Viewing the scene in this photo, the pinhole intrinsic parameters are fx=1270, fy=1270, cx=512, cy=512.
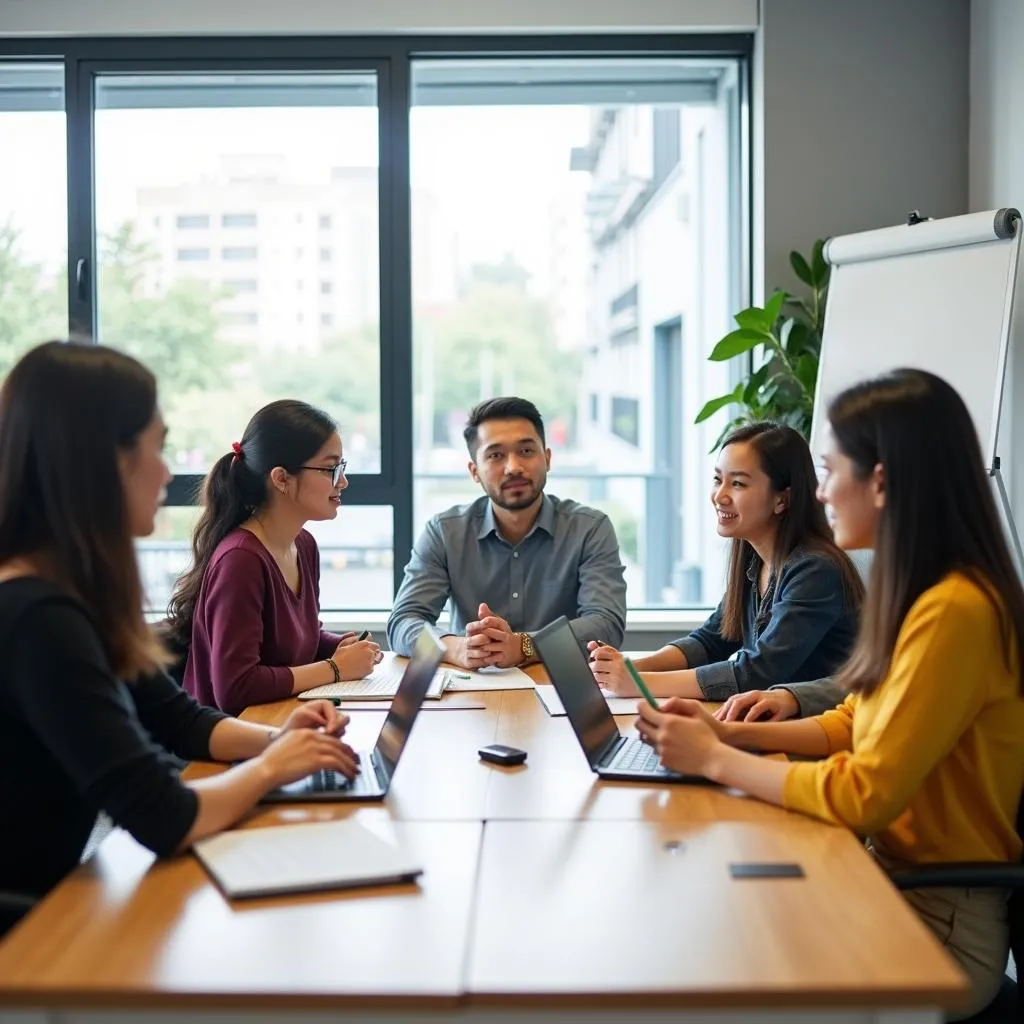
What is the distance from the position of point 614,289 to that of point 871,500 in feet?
11.7

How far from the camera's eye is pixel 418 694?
6.35 feet

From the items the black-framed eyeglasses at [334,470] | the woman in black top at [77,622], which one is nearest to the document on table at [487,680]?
the black-framed eyeglasses at [334,470]

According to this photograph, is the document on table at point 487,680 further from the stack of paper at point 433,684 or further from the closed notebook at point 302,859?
the closed notebook at point 302,859

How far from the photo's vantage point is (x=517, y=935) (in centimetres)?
132

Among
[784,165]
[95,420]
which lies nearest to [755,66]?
[784,165]

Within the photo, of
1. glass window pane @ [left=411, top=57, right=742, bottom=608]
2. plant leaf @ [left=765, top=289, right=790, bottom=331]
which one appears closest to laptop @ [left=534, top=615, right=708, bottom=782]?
plant leaf @ [left=765, top=289, right=790, bottom=331]

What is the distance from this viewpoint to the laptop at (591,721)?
1.94 metres

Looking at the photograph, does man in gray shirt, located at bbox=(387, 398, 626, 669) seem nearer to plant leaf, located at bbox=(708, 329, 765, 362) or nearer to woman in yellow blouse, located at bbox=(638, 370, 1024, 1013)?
plant leaf, located at bbox=(708, 329, 765, 362)

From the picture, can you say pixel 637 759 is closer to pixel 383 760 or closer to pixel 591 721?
pixel 591 721

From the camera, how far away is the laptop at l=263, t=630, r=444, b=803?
1.82 metres

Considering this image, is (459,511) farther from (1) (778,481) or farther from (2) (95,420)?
(2) (95,420)

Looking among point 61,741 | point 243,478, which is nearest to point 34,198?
point 243,478

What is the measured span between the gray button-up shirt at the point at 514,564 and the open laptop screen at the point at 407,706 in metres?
1.20

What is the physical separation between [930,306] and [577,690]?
221cm
